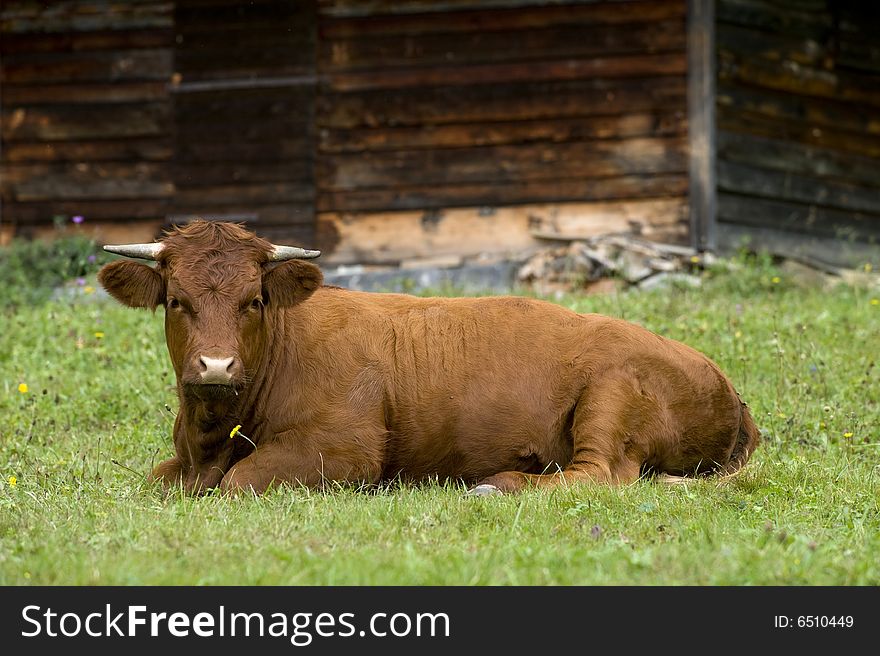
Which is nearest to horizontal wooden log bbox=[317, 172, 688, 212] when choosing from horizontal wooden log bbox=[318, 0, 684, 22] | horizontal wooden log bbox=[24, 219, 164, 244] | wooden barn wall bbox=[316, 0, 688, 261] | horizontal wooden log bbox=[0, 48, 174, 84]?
wooden barn wall bbox=[316, 0, 688, 261]

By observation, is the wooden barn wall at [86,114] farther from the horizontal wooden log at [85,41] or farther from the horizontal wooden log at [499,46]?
the horizontal wooden log at [499,46]

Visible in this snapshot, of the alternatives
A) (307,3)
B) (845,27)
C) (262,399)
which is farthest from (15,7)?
(262,399)

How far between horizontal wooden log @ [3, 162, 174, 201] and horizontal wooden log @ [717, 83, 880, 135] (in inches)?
268

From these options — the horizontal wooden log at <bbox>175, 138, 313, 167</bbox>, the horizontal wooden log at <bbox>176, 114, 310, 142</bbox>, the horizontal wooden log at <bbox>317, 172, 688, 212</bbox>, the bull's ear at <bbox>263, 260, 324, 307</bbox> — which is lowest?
the bull's ear at <bbox>263, 260, 324, 307</bbox>

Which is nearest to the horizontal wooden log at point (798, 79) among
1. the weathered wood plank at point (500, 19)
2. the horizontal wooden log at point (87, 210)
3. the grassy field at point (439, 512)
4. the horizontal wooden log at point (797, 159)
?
the horizontal wooden log at point (797, 159)

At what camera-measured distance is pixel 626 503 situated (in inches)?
230

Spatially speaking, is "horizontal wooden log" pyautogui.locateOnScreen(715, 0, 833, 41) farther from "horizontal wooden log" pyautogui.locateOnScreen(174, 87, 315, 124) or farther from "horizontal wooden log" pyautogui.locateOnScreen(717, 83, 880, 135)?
"horizontal wooden log" pyautogui.locateOnScreen(174, 87, 315, 124)

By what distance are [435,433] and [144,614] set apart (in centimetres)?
282

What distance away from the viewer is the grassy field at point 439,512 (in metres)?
4.60

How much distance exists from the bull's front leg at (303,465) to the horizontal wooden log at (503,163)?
29.6 ft

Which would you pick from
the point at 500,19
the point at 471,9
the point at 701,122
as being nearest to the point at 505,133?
the point at 500,19

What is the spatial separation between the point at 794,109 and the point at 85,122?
8742mm

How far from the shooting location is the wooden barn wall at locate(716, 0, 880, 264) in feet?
49.5

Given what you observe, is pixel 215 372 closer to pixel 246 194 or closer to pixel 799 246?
pixel 246 194
